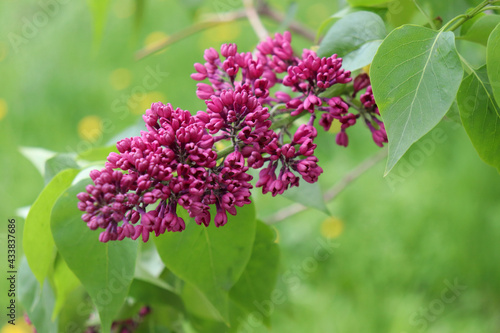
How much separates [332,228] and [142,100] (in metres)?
1.44

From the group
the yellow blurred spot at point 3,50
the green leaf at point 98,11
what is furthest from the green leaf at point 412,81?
the yellow blurred spot at point 3,50

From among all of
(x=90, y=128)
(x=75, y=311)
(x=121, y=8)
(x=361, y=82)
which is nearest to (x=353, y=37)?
(x=361, y=82)

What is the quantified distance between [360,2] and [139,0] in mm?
794

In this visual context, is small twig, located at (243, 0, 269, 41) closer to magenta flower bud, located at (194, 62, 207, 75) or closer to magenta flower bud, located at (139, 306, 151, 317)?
magenta flower bud, located at (194, 62, 207, 75)

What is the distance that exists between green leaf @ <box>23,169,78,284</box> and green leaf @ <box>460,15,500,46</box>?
1.82ft

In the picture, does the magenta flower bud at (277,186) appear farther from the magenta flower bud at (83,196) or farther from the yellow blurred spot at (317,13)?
the yellow blurred spot at (317,13)

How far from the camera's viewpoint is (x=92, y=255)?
25.3 inches

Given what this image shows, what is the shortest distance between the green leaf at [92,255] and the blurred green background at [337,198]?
0.60 meters

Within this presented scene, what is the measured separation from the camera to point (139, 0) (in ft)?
4.49

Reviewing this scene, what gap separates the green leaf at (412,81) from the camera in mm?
526

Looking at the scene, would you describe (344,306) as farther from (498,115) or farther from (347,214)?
(498,115)

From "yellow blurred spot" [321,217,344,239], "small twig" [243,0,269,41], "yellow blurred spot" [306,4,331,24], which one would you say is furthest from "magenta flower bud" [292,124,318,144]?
"yellow blurred spot" [306,4,331,24]

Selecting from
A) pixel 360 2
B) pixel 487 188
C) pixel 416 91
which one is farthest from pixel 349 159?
pixel 416 91

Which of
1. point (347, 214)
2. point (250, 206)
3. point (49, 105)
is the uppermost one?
point (250, 206)
